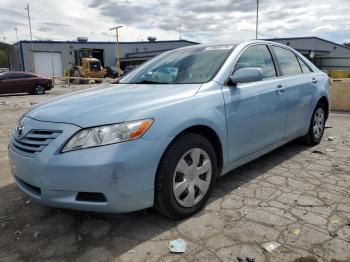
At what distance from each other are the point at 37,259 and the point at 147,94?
1.59 metres

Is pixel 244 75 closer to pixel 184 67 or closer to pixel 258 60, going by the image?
pixel 184 67

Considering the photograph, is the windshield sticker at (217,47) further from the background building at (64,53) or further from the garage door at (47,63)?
the garage door at (47,63)

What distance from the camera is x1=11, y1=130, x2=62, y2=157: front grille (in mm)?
2609

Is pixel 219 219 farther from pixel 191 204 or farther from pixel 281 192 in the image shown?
pixel 281 192

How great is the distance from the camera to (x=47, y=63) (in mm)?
46188

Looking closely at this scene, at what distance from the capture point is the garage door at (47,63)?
149 ft

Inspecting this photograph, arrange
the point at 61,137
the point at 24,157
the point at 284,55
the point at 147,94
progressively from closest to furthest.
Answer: the point at 61,137, the point at 24,157, the point at 147,94, the point at 284,55

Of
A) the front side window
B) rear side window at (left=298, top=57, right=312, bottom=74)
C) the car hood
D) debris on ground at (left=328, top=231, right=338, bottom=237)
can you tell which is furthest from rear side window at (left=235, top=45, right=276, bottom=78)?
the front side window

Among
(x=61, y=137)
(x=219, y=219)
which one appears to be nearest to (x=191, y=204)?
(x=219, y=219)

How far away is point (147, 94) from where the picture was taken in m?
3.01

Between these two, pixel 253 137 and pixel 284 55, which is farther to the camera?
pixel 284 55

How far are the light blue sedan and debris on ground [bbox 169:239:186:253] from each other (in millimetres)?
262

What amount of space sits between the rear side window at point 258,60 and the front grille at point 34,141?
200 centimetres

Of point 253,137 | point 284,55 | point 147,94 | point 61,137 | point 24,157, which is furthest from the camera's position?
point 284,55
